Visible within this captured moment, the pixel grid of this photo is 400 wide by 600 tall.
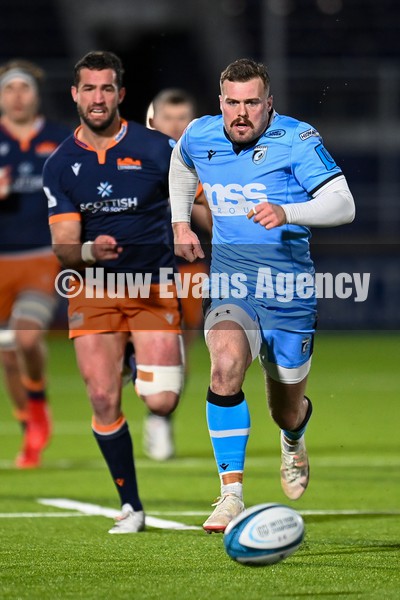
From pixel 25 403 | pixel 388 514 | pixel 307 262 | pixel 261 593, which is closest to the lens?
pixel 261 593

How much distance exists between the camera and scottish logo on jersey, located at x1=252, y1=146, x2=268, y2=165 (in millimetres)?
6141

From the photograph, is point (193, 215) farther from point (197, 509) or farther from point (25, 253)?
point (25, 253)

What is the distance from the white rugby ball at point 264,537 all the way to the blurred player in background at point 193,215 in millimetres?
2291

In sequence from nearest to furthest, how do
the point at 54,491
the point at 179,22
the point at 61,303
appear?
the point at 54,491, the point at 61,303, the point at 179,22

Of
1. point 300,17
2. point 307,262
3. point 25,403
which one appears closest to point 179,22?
point 300,17

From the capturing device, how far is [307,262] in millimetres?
6449

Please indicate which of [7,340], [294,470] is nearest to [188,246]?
[294,470]

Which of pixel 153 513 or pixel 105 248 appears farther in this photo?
pixel 153 513

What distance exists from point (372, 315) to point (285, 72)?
399cm

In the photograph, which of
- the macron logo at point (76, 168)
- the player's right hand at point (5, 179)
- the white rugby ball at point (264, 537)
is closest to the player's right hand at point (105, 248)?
the macron logo at point (76, 168)

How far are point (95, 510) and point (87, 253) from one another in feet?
5.69

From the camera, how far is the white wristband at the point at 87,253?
6.79 metres

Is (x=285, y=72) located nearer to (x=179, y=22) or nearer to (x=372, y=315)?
(x=372, y=315)

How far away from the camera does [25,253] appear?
10484mm
